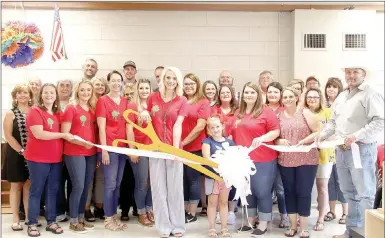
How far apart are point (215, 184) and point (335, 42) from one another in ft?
5.50

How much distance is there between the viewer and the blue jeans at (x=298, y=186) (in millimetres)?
3879

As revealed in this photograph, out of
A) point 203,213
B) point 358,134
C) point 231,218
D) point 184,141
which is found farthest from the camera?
point 203,213

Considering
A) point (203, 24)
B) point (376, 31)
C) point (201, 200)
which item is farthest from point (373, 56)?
point (201, 200)

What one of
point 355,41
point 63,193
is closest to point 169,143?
point 63,193

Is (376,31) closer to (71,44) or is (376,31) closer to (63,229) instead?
(71,44)

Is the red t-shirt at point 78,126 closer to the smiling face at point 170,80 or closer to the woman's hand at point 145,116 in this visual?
the woman's hand at point 145,116

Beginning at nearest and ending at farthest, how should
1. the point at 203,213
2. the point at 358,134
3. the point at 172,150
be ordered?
1. the point at 358,134
2. the point at 172,150
3. the point at 203,213

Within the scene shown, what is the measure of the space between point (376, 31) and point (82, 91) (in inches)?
101

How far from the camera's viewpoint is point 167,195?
3.97m

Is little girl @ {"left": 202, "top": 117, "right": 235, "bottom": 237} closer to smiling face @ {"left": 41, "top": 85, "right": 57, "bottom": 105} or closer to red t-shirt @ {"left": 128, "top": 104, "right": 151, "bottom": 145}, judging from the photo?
red t-shirt @ {"left": 128, "top": 104, "right": 151, "bottom": 145}

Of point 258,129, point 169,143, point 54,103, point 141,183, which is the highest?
point 54,103

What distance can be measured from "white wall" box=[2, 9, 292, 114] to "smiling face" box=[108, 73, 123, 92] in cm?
33

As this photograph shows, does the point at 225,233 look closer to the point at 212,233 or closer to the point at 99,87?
the point at 212,233

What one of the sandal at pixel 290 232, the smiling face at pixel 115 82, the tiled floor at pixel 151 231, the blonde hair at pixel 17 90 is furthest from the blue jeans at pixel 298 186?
the blonde hair at pixel 17 90
